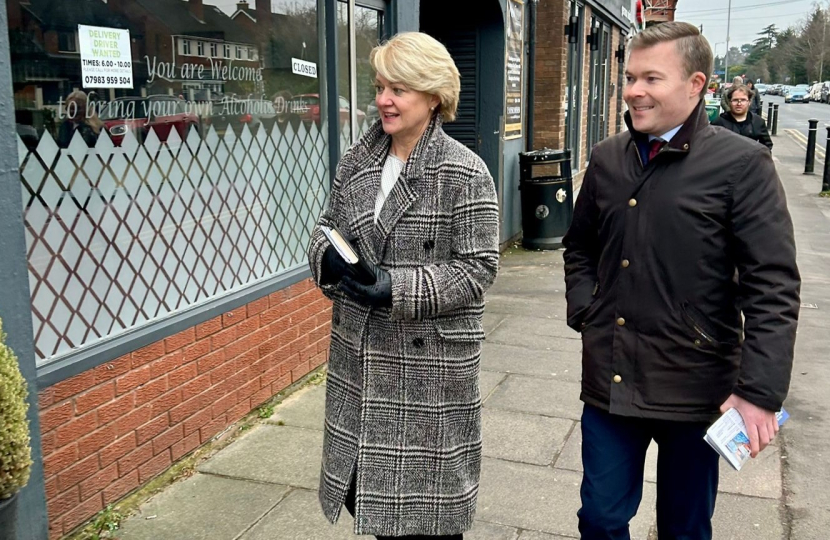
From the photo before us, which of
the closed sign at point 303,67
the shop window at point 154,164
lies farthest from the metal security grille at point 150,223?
the closed sign at point 303,67

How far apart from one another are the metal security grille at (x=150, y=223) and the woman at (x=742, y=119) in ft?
15.6

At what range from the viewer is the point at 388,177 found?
258 centimetres

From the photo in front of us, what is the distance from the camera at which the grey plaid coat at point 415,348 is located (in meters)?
2.47

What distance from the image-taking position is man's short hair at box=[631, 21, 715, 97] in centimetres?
243

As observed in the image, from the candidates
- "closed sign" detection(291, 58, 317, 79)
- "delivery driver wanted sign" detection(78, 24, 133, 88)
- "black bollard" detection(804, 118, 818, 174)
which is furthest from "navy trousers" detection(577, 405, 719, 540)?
"black bollard" detection(804, 118, 818, 174)

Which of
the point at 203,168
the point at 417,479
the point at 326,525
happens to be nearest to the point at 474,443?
the point at 417,479

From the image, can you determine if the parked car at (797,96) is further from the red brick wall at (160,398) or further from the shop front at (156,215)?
the red brick wall at (160,398)

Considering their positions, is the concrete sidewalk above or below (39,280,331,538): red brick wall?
below

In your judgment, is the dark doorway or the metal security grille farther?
the dark doorway

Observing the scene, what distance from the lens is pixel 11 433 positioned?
228 cm

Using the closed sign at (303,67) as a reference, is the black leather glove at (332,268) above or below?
below

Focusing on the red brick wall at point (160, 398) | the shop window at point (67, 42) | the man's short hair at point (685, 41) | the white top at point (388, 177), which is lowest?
the red brick wall at point (160, 398)

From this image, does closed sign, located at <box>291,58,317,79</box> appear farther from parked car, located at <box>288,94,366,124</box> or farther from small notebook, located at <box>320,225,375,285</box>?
small notebook, located at <box>320,225,375,285</box>

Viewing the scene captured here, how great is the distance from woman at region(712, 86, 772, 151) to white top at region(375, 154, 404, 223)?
6.36m
